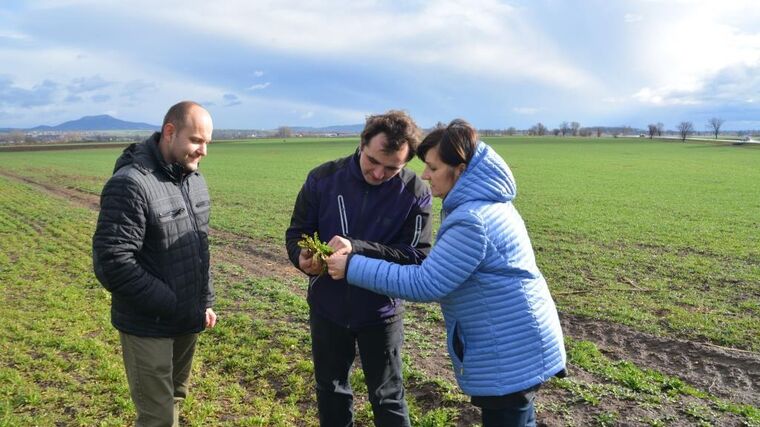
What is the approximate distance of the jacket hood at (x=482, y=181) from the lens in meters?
2.79

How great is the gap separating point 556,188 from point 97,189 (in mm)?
24184

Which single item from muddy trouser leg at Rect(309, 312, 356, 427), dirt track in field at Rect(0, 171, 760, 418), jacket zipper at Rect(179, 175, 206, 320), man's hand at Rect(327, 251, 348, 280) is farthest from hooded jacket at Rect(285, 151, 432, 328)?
dirt track in field at Rect(0, 171, 760, 418)

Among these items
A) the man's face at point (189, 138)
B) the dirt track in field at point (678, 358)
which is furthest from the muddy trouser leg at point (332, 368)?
the dirt track in field at point (678, 358)

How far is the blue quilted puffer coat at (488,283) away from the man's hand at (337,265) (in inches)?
7.5

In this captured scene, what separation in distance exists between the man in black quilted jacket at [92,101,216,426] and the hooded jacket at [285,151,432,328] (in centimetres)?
77

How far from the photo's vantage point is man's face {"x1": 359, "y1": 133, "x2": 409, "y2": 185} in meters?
3.38

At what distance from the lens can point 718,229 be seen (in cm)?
1656

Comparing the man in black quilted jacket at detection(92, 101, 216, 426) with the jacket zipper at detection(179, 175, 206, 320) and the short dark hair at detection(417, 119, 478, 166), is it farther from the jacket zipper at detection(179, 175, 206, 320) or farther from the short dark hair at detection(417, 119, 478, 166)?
the short dark hair at detection(417, 119, 478, 166)

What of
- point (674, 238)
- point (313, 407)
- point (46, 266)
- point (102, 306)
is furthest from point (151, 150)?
point (674, 238)

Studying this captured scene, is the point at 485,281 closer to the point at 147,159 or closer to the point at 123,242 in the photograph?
the point at 123,242

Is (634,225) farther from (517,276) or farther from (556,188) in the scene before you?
(517,276)

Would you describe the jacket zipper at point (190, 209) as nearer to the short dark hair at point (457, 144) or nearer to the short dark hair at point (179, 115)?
the short dark hair at point (179, 115)

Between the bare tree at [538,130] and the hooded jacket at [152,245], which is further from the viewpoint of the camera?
the bare tree at [538,130]

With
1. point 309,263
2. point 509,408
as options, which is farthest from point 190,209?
point 509,408
